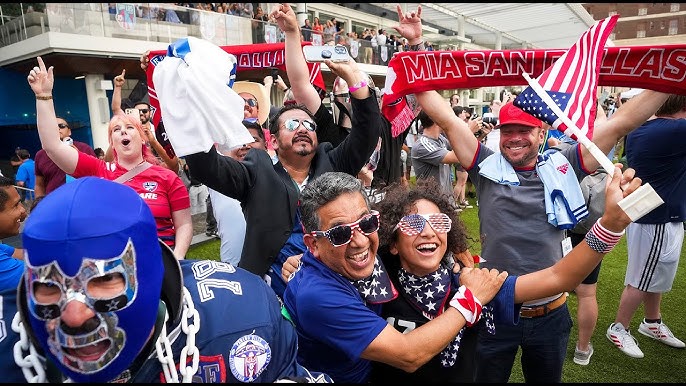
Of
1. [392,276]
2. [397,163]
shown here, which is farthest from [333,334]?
[397,163]

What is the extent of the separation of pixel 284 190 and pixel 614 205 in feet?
5.19

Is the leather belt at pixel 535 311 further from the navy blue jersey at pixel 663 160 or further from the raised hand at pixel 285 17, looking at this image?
the raised hand at pixel 285 17

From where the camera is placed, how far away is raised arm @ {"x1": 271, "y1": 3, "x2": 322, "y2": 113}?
105 inches

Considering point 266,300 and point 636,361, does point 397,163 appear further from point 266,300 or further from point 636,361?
point 266,300

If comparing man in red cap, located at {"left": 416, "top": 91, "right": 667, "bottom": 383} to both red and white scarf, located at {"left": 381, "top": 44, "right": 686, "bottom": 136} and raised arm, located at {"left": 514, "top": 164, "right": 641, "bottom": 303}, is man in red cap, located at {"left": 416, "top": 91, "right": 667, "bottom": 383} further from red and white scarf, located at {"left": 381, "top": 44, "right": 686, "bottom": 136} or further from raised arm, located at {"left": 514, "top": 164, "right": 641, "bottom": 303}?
raised arm, located at {"left": 514, "top": 164, "right": 641, "bottom": 303}

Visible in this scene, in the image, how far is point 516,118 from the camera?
2559 mm

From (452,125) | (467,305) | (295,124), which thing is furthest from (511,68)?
(467,305)

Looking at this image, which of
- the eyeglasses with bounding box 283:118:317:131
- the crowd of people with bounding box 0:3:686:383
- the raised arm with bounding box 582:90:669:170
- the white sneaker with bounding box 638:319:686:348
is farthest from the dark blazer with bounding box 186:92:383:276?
the white sneaker with bounding box 638:319:686:348

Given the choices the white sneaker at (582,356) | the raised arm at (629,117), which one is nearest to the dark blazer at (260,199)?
the raised arm at (629,117)

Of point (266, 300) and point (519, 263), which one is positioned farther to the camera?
point (519, 263)

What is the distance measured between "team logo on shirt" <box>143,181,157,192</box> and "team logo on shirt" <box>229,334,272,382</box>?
2.02 meters

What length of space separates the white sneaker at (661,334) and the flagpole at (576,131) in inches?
107

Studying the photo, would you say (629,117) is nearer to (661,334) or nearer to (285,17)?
(285,17)

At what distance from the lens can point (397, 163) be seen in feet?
14.1
